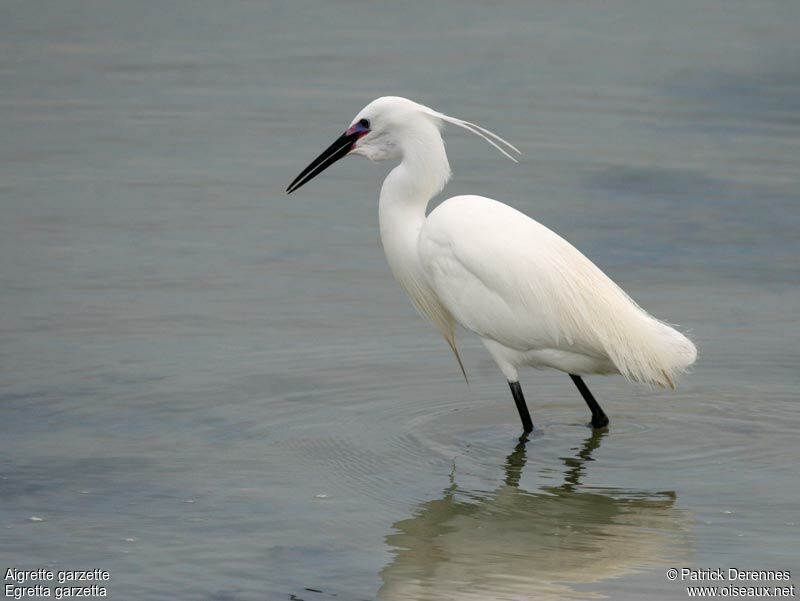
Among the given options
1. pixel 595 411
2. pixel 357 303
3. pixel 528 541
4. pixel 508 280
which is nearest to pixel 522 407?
pixel 595 411

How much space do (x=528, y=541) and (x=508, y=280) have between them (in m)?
1.39

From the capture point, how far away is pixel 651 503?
Result: 547 centimetres

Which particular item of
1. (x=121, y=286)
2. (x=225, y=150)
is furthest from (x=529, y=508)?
(x=225, y=150)

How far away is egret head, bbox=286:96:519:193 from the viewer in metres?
6.30

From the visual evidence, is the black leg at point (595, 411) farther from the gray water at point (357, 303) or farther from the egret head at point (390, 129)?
the egret head at point (390, 129)

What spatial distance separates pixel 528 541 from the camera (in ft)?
16.8

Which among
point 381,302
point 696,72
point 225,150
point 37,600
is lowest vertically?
point 37,600

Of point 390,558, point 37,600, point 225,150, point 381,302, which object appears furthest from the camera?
point 225,150

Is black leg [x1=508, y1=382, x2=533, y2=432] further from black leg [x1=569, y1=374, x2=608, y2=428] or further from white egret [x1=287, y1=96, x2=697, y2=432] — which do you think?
black leg [x1=569, y1=374, x2=608, y2=428]

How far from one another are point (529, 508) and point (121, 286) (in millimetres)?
3338

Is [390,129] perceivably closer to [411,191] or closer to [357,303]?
[411,191]

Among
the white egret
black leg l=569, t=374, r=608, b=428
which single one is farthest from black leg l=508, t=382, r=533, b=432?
black leg l=569, t=374, r=608, b=428

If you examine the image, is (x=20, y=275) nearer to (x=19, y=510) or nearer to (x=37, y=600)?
(x=19, y=510)

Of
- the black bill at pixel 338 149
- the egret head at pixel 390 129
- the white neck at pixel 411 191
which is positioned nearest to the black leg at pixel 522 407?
the white neck at pixel 411 191
